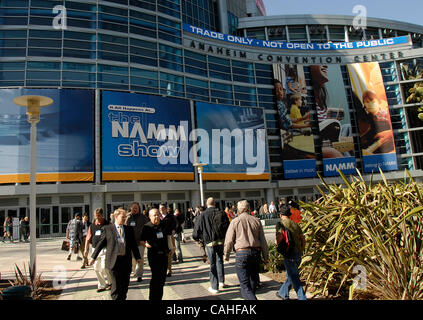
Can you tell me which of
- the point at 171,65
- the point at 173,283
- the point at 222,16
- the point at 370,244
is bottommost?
the point at 173,283

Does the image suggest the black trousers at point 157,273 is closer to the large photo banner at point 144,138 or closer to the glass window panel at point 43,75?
the large photo banner at point 144,138

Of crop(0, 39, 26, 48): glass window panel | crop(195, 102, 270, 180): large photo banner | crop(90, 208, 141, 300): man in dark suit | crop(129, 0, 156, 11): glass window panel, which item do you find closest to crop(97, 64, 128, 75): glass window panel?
crop(0, 39, 26, 48): glass window panel

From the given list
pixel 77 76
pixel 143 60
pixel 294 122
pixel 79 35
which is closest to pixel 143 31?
pixel 143 60

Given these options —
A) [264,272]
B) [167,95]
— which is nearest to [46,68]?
[167,95]

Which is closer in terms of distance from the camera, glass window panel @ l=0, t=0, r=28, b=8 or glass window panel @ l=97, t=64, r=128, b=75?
glass window panel @ l=0, t=0, r=28, b=8

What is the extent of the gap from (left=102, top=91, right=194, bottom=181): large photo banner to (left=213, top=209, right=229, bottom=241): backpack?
79.3ft

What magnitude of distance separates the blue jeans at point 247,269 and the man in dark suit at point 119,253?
6.46 feet

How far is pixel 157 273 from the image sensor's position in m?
5.45

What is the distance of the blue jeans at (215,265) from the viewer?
641 centimetres

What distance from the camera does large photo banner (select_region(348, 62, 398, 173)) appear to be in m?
44.0

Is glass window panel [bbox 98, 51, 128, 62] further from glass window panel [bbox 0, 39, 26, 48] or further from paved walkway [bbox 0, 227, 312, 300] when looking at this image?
paved walkway [bbox 0, 227, 312, 300]

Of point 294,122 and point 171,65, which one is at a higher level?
point 171,65

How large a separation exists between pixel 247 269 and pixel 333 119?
1706 inches

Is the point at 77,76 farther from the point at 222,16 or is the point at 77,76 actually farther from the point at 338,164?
the point at 338,164
